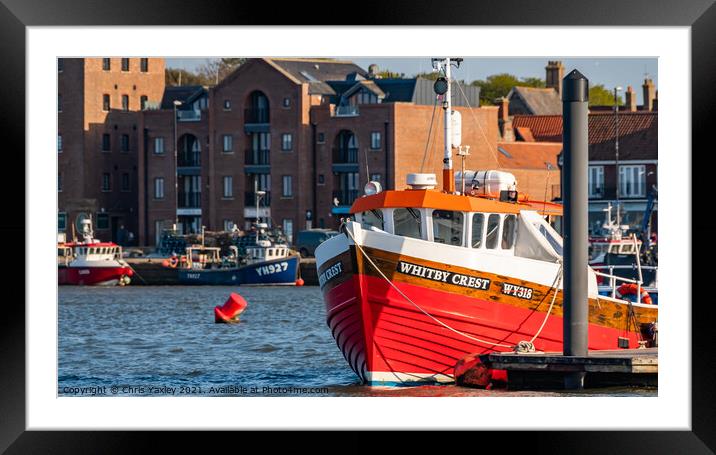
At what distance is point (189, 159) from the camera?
319ft

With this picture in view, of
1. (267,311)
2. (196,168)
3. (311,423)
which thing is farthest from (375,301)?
(196,168)

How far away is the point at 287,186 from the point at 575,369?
6886 cm

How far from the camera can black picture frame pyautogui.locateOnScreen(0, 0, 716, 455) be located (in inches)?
595

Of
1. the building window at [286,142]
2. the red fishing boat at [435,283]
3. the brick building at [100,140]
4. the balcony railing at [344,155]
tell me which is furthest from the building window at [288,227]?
the red fishing boat at [435,283]

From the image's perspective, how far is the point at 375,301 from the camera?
27.0m

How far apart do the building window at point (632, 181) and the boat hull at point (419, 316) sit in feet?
185

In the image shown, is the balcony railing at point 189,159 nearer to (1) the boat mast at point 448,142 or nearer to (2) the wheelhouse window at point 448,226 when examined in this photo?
(1) the boat mast at point 448,142

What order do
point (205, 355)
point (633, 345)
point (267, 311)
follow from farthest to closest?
1. point (267, 311)
2. point (205, 355)
3. point (633, 345)

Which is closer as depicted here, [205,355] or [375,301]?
[375,301]

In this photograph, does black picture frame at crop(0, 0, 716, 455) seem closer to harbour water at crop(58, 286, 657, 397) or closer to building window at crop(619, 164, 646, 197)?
harbour water at crop(58, 286, 657, 397)

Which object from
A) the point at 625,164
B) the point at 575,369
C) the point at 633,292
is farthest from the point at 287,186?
the point at 575,369

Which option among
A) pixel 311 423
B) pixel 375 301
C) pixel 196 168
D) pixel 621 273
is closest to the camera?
pixel 311 423

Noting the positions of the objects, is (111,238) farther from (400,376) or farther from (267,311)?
(400,376)

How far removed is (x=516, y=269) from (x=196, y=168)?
70.4 metres
